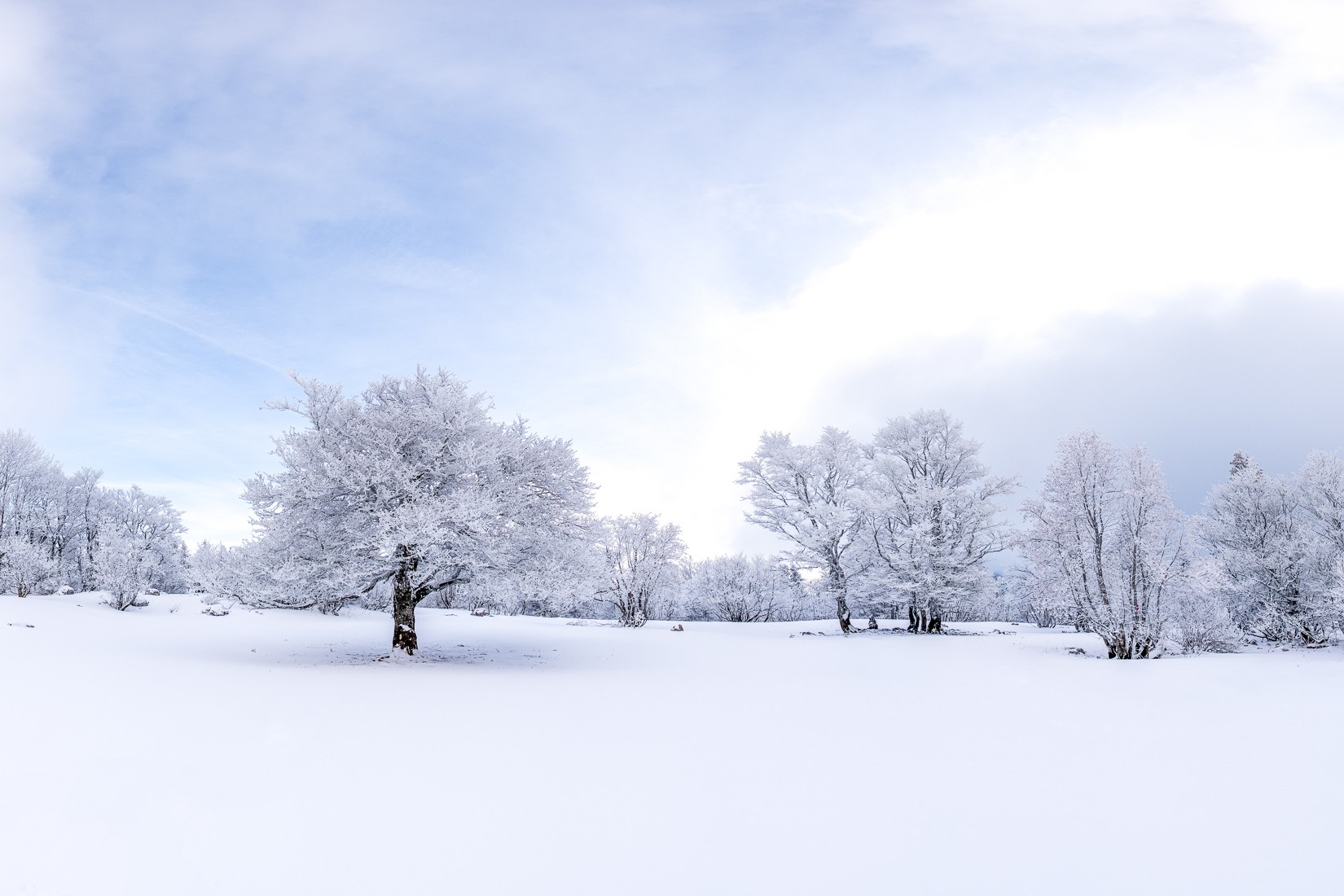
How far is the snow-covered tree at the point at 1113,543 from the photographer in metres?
21.2

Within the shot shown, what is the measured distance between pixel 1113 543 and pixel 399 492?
23820mm

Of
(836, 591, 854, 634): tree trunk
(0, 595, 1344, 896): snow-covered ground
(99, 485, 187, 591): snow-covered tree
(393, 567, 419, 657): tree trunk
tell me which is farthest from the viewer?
(99, 485, 187, 591): snow-covered tree

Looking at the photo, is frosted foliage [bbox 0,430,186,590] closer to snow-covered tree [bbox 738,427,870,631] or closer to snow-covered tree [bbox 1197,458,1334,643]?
snow-covered tree [bbox 738,427,870,631]

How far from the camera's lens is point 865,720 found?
34.6ft

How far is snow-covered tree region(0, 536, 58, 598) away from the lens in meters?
33.6

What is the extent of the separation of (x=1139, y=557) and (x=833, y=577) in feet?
47.1

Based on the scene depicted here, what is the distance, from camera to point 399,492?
1733cm

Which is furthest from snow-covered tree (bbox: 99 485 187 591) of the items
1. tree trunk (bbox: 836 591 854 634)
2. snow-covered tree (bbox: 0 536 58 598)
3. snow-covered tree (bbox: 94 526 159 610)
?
tree trunk (bbox: 836 591 854 634)

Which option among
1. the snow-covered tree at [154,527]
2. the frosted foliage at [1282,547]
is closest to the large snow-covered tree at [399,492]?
the frosted foliage at [1282,547]

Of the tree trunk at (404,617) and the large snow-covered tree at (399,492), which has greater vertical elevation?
the large snow-covered tree at (399,492)

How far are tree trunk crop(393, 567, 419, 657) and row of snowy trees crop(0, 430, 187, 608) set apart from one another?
69.2 feet

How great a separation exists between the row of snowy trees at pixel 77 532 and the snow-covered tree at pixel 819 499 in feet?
106

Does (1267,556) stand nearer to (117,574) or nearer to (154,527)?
(117,574)

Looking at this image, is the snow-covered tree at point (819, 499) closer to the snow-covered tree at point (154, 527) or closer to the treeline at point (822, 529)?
the treeline at point (822, 529)
